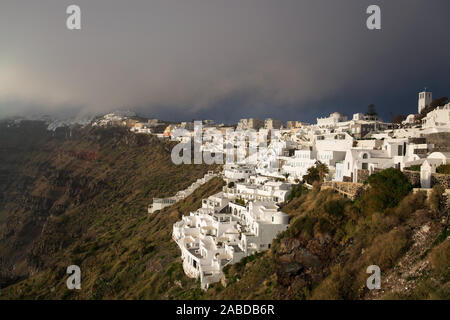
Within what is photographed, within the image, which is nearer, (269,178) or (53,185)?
(269,178)

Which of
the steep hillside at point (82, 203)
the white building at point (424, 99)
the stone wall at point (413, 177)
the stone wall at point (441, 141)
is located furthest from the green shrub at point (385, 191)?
the white building at point (424, 99)

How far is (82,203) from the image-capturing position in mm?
64750

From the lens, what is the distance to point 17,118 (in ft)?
506

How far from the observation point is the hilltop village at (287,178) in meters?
22.0

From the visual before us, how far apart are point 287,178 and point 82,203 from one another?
44.7m

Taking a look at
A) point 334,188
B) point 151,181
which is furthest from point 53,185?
point 334,188

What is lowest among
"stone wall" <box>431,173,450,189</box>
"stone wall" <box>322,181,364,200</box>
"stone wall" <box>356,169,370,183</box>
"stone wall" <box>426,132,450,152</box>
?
"stone wall" <box>322,181,364,200</box>

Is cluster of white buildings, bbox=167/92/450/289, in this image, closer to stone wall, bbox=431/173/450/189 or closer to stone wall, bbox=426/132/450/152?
stone wall, bbox=431/173/450/189

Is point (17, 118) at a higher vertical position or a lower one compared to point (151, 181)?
higher

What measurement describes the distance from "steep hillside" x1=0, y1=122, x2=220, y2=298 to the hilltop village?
590 centimetres

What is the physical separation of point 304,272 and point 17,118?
554 ft

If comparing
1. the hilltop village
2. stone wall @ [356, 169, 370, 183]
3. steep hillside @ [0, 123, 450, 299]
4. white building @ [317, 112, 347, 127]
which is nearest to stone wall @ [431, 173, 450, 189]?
the hilltop village

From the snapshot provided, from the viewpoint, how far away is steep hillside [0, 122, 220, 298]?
3856 cm
